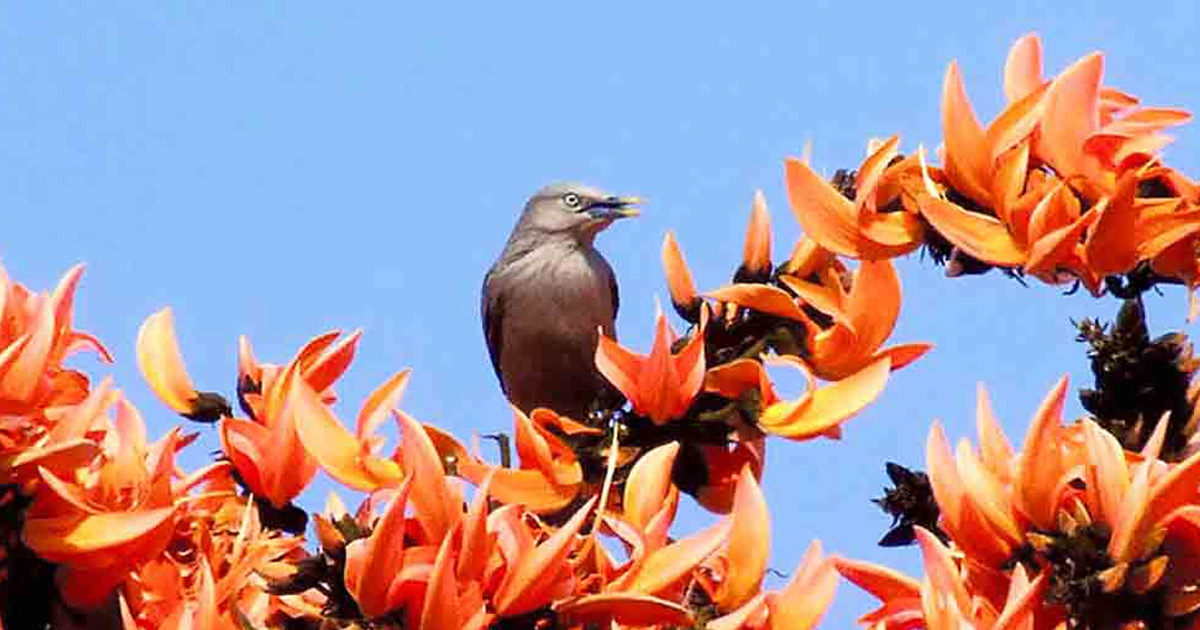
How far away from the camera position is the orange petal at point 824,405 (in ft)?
→ 7.43

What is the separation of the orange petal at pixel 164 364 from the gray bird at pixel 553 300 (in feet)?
14.1

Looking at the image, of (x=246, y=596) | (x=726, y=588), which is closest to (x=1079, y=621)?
(x=726, y=588)

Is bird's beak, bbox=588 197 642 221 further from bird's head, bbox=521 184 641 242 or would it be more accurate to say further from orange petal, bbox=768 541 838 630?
orange petal, bbox=768 541 838 630

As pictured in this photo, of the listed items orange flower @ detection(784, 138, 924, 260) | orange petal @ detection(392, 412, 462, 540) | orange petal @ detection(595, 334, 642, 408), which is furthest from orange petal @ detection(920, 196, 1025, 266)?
orange petal @ detection(392, 412, 462, 540)

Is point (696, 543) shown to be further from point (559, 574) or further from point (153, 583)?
point (153, 583)

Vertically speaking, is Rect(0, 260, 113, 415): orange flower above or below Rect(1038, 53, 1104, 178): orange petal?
below

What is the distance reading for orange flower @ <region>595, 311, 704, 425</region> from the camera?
7.59 ft

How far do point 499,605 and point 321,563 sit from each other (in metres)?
0.16

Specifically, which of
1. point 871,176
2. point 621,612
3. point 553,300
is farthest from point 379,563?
point 553,300

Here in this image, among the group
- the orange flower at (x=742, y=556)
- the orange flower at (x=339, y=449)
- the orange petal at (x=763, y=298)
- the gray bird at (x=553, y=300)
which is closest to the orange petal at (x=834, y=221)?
the orange petal at (x=763, y=298)

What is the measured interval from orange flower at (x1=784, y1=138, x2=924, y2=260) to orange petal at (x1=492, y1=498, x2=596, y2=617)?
56cm

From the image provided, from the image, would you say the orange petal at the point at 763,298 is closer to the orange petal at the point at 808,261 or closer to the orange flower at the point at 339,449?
the orange petal at the point at 808,261

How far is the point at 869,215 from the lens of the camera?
232 cm

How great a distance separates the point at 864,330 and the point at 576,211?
584 centimetres
